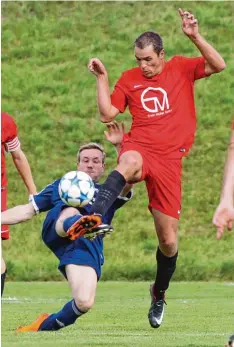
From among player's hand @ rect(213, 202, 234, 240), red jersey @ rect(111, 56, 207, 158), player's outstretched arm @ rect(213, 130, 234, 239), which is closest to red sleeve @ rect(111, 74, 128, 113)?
red jersey @ rect(111, 56, 207, 158)

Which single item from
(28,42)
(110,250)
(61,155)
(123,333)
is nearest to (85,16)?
(28,42)

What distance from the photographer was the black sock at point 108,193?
955 centimetres

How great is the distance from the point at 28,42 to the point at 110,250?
7.82 m

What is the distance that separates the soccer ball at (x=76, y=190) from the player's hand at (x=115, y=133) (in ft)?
2.99

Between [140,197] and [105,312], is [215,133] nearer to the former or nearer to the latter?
[140,197]

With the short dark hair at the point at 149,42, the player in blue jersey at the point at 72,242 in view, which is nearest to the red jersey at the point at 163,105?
the short dark hair at the point at 149,42

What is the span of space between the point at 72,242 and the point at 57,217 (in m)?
0.29

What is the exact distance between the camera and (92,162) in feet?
33.5

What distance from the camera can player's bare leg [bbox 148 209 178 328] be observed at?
34.7 ft

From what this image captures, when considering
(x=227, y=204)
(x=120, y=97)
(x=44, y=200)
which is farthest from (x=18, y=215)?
(x=227, y=204)

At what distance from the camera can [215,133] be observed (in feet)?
80.0

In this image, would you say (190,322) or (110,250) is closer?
(190,322)

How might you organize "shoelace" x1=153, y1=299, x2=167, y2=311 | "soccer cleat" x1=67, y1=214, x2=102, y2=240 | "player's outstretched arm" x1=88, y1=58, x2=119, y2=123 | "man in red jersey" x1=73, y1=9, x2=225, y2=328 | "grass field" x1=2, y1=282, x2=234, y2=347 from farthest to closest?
1. "shoelace" x1=153, y1=299, x2=167, y2=311
2. "player's outstretched arm" x1=88, y1=58, x2=119, y2=123
3. "man in red jersey" x1=73, y1=9, x2=225, y2=328
4. "grass field" x1=2, y1=282, x2=234, y2=347
5. "soccer cleat" x1=67, y1=214, x2=102, y2=240

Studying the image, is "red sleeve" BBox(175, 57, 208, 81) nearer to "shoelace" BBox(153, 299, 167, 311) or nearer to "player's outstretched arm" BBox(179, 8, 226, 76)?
"player's outstretched arm" BBox(179, 8, 226, 76)
